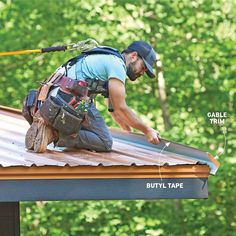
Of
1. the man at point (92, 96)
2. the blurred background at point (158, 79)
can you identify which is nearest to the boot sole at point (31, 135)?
the man at point (92, 96)

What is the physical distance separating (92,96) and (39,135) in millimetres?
490

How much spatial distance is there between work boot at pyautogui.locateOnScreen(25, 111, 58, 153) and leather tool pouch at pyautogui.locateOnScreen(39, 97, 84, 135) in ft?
0.24

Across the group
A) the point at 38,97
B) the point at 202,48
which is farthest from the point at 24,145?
the point at 202,48

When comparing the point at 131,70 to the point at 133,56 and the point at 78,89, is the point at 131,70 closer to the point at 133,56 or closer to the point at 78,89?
the point at 133,56

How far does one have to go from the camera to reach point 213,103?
17.0 m

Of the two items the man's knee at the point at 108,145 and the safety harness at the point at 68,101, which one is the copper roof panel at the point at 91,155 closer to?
the man's knee at the point at 108,145

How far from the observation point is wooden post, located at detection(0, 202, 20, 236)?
9.11 m

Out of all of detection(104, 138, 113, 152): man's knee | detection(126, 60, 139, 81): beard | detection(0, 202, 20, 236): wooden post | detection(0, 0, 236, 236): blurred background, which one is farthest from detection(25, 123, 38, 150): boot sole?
detection(0, 0, 236, 236): blurred background

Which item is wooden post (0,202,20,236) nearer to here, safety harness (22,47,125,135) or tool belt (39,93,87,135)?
safety harness (22,47,125,135)

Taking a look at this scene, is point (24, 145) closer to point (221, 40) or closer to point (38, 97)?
point (38, 97)

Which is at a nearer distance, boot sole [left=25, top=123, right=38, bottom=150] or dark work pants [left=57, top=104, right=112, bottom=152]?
boot sole [left=25, top=123, right=38, bottom=150]

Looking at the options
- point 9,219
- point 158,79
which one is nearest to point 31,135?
point 9,219

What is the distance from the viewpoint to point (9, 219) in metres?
9.16

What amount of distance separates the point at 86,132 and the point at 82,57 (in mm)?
568
